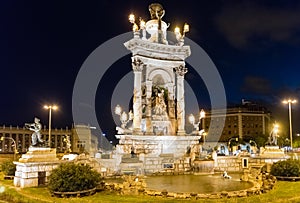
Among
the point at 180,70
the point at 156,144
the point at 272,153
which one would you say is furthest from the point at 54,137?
the point at 272,153

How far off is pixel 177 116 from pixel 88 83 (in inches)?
720

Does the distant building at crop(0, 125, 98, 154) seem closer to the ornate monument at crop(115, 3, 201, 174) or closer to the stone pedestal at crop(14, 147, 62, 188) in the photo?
the ornate monument at crop(115, 3, 201, 174)

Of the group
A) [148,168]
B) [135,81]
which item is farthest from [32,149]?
[135,81]

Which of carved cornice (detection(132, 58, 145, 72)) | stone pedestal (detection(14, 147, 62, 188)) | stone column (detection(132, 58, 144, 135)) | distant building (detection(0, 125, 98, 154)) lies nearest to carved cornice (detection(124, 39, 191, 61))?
carved cornice (detection(132, 58, 145, 72))

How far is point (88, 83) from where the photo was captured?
53.8 m

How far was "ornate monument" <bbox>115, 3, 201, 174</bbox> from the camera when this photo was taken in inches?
1542

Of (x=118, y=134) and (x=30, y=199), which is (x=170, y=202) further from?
(x=118, y=134)

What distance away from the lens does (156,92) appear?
1699 inches

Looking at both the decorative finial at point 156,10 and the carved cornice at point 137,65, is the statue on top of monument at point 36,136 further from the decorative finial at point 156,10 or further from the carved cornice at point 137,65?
the decorative finial at point 156,10

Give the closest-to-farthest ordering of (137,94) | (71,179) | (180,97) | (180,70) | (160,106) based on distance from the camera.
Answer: (71,179) → (137,94) → (160,106) → (180,97) → (180,70)

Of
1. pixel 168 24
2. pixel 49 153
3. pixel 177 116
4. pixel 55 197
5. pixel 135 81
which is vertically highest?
pixel 168 24

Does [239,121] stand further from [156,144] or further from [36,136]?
[36,136]

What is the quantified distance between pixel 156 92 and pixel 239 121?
81132mm

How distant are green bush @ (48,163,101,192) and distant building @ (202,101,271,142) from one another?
10086 centimetres
